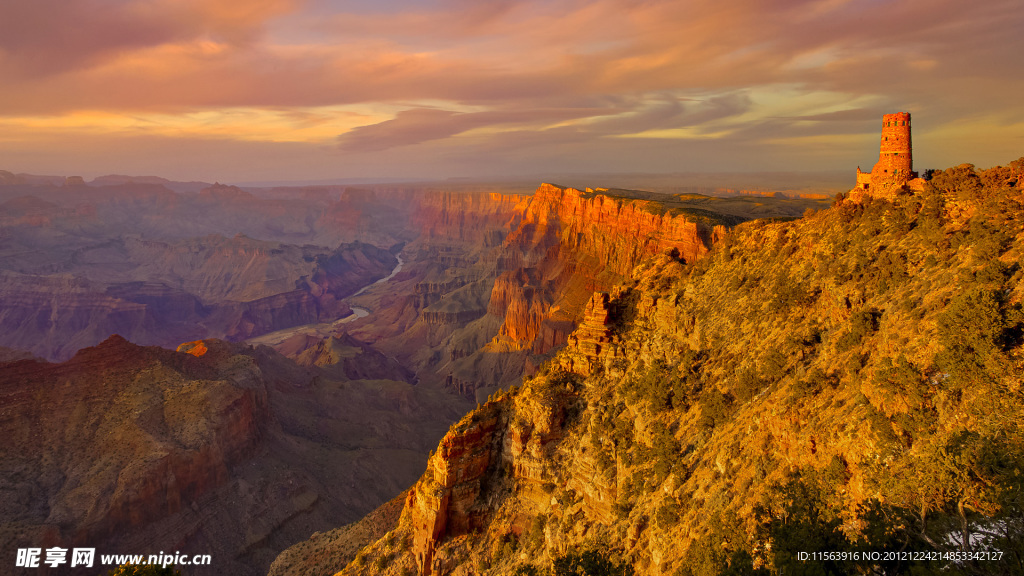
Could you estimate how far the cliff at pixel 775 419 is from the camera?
1498 centimetres

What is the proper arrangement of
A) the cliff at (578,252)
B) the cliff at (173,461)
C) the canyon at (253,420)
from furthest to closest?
the cliff at (578,252) → the canyon at (253,420) → the cliff at (173,461)

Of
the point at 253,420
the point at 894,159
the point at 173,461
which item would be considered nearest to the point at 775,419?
the point at 894,159

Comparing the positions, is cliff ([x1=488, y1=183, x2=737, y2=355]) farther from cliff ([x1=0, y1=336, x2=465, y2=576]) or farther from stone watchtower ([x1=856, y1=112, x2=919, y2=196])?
stone watchtower ([x1=856, y1=112, x2=919, y2=196])

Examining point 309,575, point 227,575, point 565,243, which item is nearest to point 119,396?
point 227,575

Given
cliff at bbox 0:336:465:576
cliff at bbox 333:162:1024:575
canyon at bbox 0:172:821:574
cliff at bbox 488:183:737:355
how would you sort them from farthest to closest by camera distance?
cliff at bbox 488:183:737:355
canyon at bbox 0:172:821:574
cliff at bbox 0:336:465:576
cliff at bbox 333:162:1024:575

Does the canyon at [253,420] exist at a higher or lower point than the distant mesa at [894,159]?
lower

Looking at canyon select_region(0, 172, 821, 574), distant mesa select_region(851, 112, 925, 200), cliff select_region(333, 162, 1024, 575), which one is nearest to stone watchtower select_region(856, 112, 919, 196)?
distant mesa select_region(851, 112, 925, 200)

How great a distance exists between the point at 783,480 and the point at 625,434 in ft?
32.9

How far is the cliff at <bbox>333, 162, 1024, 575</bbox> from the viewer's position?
14984 millimetres

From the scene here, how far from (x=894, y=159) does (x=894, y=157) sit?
0.11 meters

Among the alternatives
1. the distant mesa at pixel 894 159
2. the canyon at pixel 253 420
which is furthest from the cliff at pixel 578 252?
the distant mesa at pixel 894 159

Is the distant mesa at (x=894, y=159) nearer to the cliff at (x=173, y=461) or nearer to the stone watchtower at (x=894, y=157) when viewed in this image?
the stone watchtower at (x=894, y=157)

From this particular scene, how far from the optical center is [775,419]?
20.5 m

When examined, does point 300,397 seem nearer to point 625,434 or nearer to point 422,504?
point 422,504
